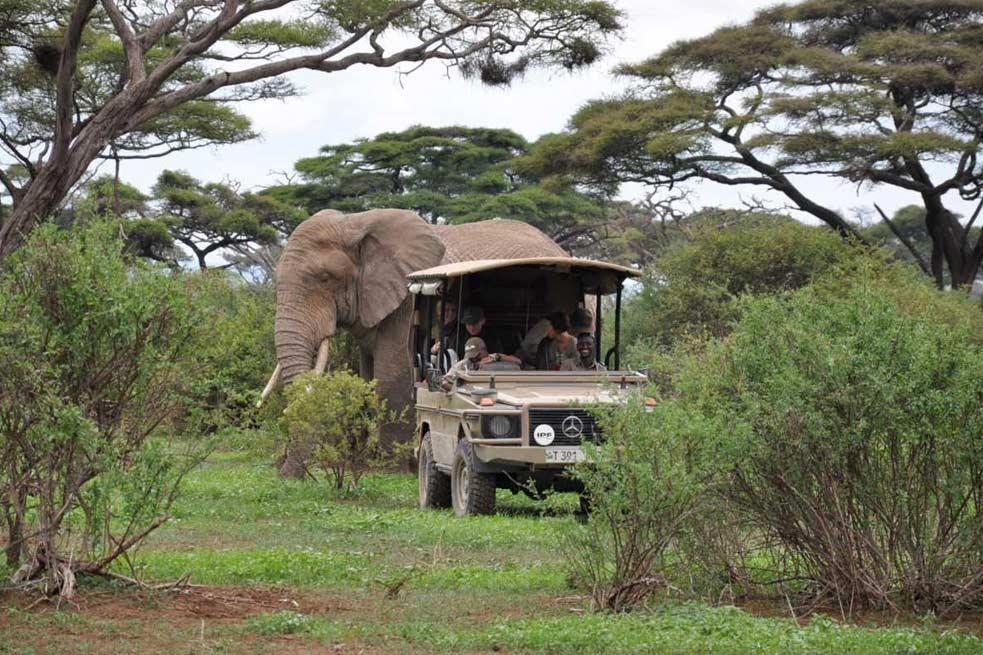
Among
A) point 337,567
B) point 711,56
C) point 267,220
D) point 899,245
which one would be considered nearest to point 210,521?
point 337,567

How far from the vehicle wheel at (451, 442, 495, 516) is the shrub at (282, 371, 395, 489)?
172cm

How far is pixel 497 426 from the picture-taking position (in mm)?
12812

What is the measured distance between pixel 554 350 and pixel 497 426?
6.64ft

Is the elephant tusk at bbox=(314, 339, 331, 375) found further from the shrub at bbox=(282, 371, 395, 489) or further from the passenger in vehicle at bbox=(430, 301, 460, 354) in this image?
the passenger in vehicle at bbox=(430, 301, 460, 354)

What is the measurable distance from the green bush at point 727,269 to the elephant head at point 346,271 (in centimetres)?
845

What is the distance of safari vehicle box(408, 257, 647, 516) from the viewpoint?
41.5ft

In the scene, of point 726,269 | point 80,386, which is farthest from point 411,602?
point 726,269

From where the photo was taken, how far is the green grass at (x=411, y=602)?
754cm

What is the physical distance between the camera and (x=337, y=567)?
33.4ft

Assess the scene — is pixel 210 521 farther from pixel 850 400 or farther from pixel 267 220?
pixel 267 220

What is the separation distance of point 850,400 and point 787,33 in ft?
85.3

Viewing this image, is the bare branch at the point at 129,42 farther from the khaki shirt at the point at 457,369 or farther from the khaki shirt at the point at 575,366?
the khaki shirt at the point at 575,366

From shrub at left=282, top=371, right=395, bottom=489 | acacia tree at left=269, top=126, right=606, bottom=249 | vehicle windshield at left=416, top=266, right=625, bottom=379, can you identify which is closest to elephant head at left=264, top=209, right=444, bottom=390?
shrub at left=282, top=371, right=395, bottom=489

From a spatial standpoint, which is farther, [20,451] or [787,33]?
[787,33]
